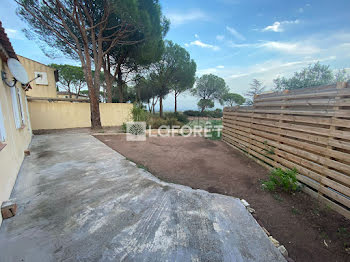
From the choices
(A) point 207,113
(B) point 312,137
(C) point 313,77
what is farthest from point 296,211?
(A) point 207,113

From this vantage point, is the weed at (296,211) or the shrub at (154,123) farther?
the shrub at (154,123)

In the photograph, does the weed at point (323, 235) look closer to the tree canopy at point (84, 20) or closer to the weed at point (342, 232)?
the weed at point (342, 232)

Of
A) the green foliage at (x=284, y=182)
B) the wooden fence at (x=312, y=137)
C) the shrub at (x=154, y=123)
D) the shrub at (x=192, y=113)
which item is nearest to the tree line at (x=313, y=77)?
the wooden fence at (x=312, y=137)

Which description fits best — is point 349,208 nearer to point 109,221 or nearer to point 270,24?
point 109,221

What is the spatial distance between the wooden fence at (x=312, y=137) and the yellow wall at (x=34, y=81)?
15096 mm

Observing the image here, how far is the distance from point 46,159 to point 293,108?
217 inches

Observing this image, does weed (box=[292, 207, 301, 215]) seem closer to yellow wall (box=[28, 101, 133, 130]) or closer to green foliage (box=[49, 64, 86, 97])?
yellow wall (box=[28, 101, 133, 130])

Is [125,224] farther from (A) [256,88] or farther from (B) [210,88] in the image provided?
(B) [210,88]

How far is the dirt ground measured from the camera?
1.35m

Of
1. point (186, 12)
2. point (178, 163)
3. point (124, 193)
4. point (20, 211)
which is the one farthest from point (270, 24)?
point (20, 211)

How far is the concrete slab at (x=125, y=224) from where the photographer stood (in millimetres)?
1176

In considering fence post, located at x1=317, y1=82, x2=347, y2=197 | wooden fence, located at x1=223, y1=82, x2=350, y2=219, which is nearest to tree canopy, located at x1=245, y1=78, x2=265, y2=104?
wooden fence, located at x1=223, y1=82, x2=350, y2=219

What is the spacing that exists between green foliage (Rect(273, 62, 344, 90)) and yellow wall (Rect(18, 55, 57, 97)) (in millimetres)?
18153

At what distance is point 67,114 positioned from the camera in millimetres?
8961
